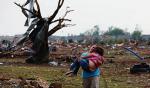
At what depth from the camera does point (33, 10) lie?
32844mm

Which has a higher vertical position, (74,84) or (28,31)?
(28,31)

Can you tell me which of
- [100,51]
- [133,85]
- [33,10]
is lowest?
[133,85]

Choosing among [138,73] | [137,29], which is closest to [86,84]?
[138,73]

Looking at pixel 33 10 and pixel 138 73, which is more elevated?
pixel 33 10

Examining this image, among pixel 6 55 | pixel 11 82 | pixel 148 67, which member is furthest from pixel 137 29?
pixel 11 82

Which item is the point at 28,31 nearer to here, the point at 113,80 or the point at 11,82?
the point at 113,80

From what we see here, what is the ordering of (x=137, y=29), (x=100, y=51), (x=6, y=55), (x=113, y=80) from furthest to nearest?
(x=137, y=29)
(x=6, y=55)
(x=113, y=80)
(x=100, y=51)

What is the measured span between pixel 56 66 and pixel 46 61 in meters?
2.60

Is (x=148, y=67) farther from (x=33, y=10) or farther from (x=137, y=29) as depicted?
(x=137, y=29)

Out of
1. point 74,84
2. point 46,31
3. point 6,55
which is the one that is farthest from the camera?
point 6,55

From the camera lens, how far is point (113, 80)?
22047 mm

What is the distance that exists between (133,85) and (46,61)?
13.8 m

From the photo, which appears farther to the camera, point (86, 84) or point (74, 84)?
point (74, 84)

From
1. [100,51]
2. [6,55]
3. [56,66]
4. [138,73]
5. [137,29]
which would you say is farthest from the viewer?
[137,29]
